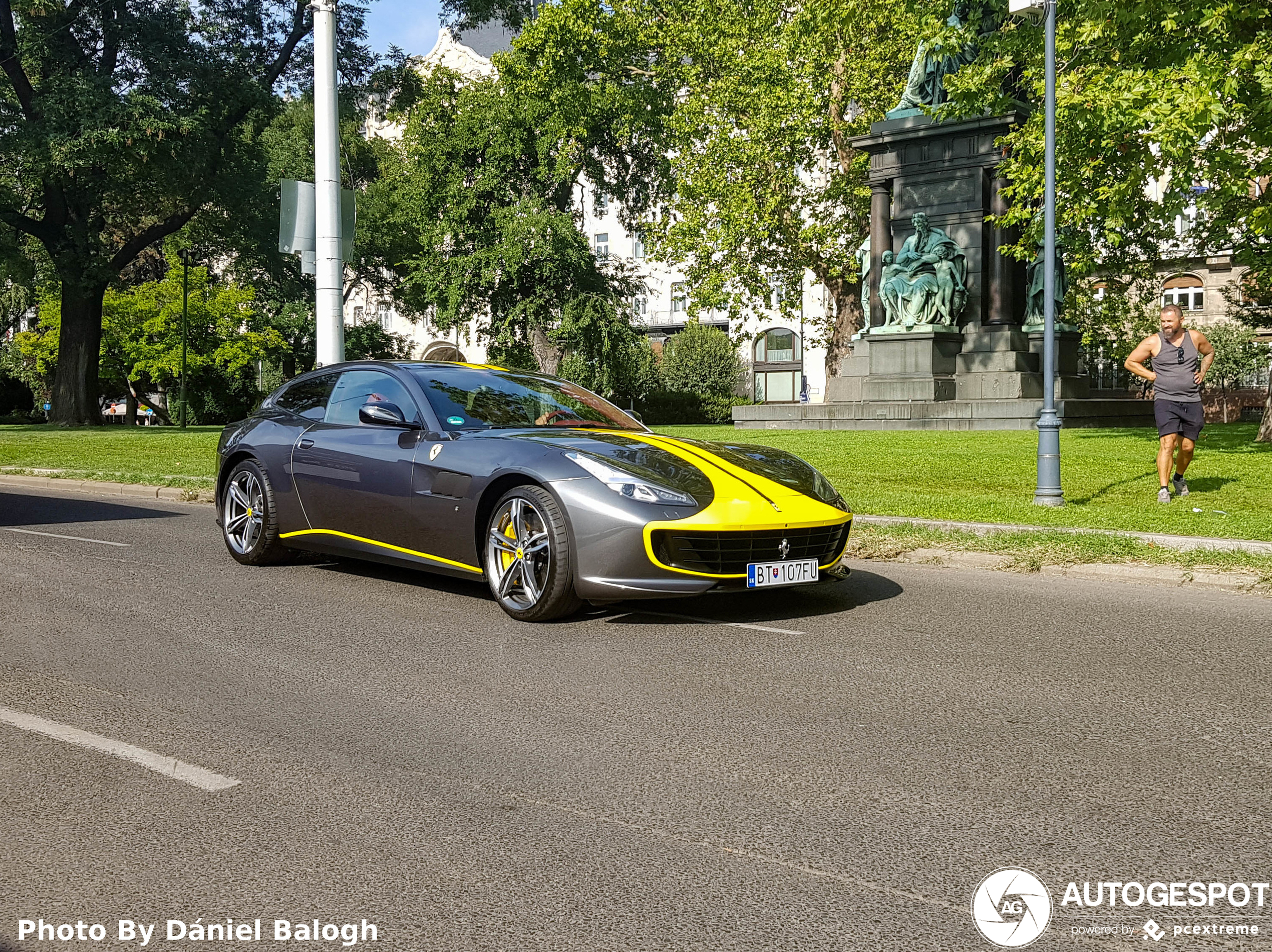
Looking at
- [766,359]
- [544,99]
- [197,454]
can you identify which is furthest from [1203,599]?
[766,359]

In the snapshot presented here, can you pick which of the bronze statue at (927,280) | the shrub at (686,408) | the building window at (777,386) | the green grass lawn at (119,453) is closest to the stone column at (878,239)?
the bronze statue at (927,280)

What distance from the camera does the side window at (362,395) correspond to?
26.1ft

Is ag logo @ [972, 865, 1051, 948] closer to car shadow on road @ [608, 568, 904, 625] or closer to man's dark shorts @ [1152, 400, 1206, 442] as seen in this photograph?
car shadow on road @ [608, 568, 904, 625]

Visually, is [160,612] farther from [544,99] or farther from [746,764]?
[544,99]

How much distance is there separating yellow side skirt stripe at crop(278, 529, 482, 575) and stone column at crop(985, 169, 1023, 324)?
69.5 feet

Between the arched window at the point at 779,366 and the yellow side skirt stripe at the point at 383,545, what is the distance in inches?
2606

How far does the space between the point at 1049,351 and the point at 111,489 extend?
11672 millimetres

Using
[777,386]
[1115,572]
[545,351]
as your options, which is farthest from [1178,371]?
[777,386]

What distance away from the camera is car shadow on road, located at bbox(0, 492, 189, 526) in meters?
12.2

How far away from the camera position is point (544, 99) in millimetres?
44125

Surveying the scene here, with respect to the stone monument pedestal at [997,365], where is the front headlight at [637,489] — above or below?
below

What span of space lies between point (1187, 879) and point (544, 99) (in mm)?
43588

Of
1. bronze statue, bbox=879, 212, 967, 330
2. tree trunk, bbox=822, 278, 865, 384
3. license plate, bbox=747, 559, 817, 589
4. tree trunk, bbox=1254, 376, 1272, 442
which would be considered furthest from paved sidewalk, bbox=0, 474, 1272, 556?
tree trunk, bbox=822, 278, 865, 384

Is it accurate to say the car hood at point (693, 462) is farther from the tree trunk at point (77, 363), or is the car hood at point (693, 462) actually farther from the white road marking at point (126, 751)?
the tree trunk at point (77, 363)
